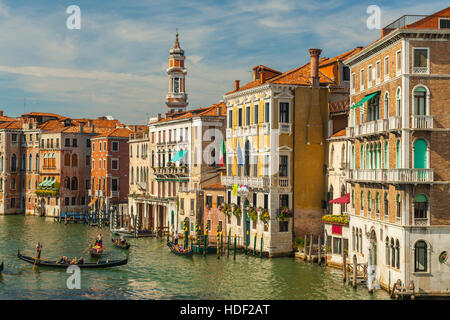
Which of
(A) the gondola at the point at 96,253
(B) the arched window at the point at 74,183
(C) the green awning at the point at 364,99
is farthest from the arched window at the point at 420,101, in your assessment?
(B) the arched window at the point at 74,183

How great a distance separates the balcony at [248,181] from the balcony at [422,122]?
14810 millimetres

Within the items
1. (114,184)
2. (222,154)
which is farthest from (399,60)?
(114,184)

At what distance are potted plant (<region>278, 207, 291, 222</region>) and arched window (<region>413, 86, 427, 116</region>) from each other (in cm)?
1429

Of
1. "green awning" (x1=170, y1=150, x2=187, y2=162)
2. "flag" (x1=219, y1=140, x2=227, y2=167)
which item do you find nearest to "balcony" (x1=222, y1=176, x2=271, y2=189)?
"flag" (x1=219, y1=140, x2=227, y2=167)

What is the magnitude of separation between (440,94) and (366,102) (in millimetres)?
Result: 5388

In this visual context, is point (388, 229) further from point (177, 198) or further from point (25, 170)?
point (25, 170)

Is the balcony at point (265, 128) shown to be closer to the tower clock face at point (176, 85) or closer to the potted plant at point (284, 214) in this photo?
the potted plant at point (284, 214)

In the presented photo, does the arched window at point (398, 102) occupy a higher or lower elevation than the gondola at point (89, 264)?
higher

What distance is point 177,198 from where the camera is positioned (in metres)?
52.8

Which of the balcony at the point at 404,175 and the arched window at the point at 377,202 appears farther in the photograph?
the arched window at the point at 377,202

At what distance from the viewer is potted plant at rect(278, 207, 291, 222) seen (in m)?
40.3

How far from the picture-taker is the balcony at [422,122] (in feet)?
89.7

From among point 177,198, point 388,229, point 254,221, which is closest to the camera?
point 388,229
